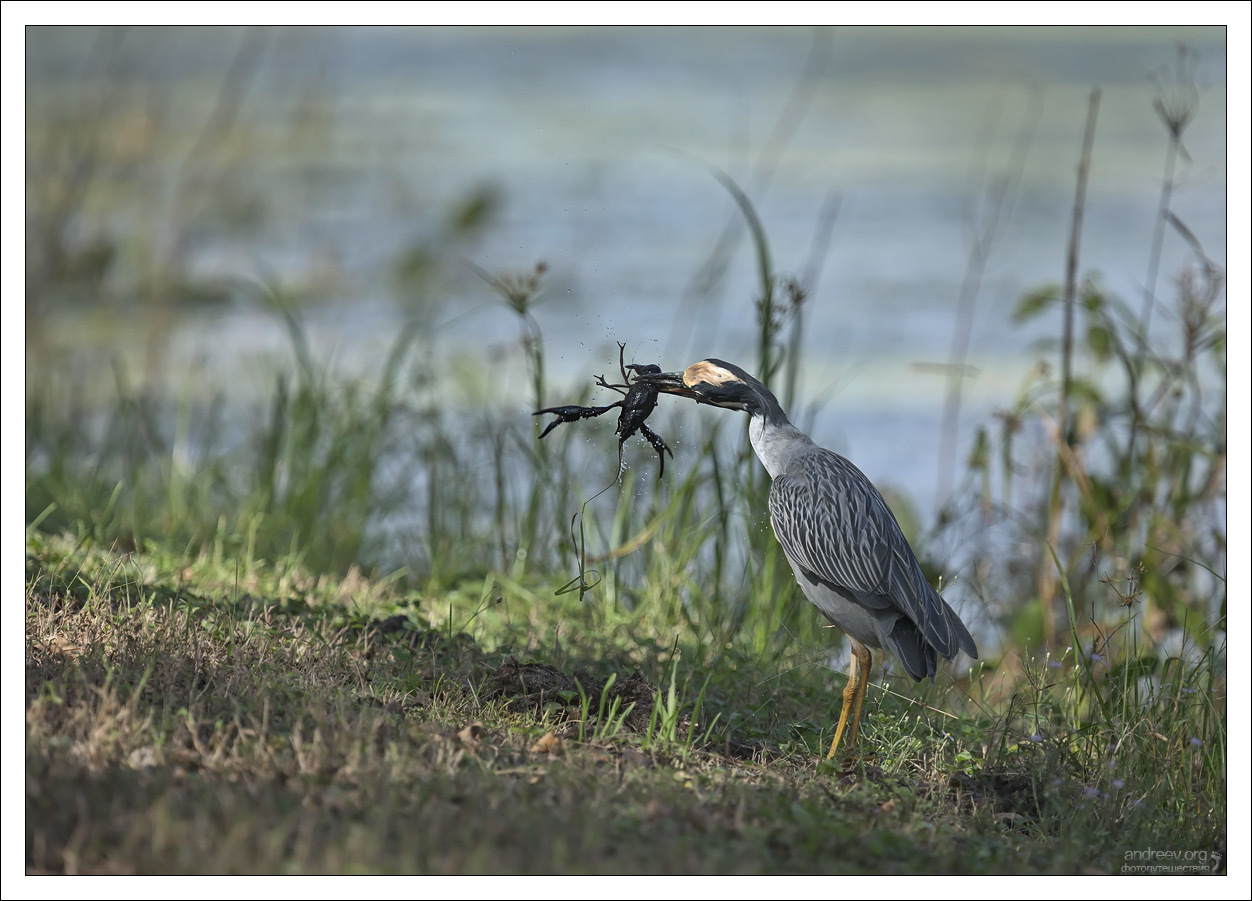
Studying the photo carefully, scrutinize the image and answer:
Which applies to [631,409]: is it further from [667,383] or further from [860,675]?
[860,675]

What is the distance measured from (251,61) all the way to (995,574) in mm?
6306

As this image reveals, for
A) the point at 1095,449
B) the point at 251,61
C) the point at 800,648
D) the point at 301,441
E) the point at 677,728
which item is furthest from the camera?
the point at 251,61

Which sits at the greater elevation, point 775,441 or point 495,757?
point 775,441

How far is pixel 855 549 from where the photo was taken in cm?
390

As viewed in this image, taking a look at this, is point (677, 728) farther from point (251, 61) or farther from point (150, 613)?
point (251, 61)

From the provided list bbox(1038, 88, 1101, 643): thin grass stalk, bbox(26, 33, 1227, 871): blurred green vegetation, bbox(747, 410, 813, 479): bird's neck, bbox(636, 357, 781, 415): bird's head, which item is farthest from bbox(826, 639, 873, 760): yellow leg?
bbox(1038, 88, 1101, 643): thin grass stalk

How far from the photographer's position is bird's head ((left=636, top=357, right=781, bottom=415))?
4.05m

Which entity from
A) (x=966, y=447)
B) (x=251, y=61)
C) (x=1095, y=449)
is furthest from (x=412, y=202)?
(x=1095, y=449)

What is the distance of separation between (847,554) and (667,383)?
0.82m

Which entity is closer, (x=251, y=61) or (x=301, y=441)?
(x=301, y=441)

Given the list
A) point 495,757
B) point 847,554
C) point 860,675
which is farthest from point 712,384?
point 495,757

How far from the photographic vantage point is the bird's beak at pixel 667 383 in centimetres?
407

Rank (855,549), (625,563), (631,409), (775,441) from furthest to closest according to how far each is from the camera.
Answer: (625,563) < (775,441) < (631,409) < (855,549)

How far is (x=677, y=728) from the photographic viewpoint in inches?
152
